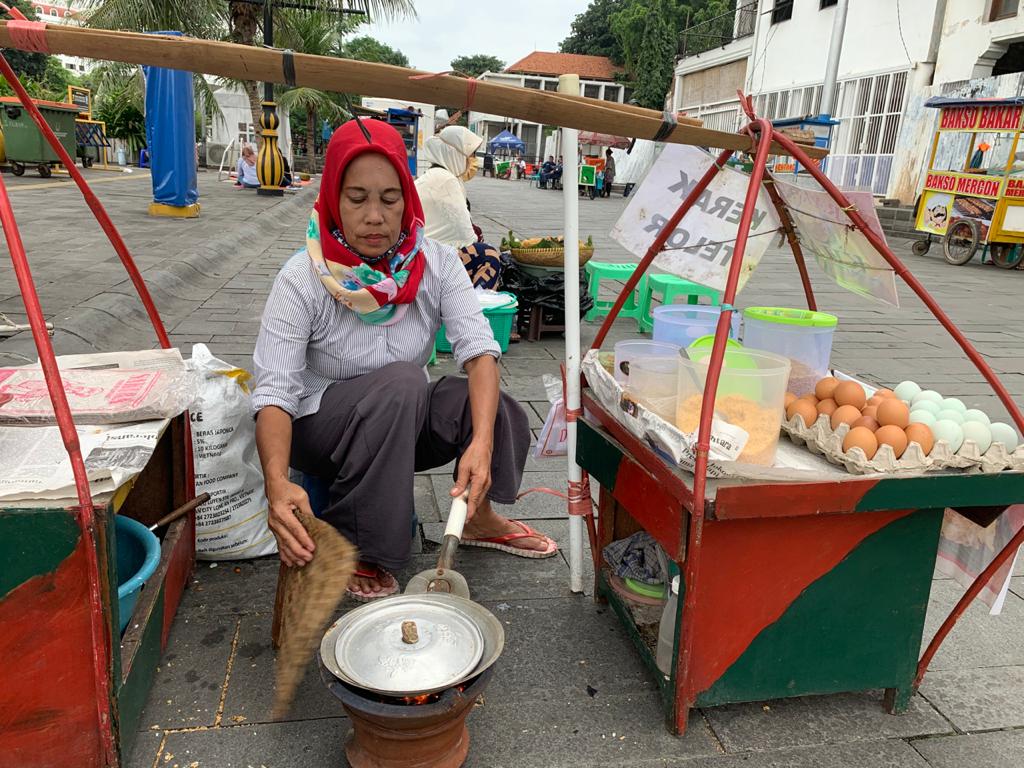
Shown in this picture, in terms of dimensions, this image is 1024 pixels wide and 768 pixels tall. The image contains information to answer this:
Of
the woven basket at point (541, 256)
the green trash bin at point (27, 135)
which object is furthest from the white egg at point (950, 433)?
the green trash bin at point (27, 135)

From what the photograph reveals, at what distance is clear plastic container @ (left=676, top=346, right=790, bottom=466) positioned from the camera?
153cm

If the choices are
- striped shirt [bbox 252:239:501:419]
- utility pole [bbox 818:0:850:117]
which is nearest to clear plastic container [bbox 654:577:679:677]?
striped shirt [bbox 252:239:501:419]

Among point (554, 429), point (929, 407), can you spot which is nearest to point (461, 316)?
point (554, 429)

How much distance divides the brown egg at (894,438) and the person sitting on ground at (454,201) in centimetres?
315

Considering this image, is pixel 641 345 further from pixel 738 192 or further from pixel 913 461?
pixel 913 461

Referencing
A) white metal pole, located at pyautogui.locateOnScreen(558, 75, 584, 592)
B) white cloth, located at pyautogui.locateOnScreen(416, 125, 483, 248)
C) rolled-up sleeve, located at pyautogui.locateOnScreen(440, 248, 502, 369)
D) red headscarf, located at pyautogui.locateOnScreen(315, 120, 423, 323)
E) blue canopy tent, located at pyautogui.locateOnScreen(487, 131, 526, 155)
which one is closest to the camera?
red headscarf, located at pyautogui.locateOnScreen(315, 120, 423, 323)

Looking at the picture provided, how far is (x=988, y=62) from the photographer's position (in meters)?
13.2

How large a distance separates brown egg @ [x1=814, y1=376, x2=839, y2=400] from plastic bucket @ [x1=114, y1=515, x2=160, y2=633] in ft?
4.99

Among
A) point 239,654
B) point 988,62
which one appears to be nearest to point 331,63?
point 239,654

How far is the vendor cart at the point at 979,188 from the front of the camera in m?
9.16

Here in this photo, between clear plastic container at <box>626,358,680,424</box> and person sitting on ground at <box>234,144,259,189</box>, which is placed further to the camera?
person sitting on ground at <box>234,144,259,189</box>

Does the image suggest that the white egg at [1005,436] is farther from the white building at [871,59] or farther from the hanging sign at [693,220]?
the white building at [871,59]

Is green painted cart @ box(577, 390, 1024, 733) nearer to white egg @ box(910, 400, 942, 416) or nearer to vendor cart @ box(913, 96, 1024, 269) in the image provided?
white egg @ box(910, 400, 942, 416)

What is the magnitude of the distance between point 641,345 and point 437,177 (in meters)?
2.99
